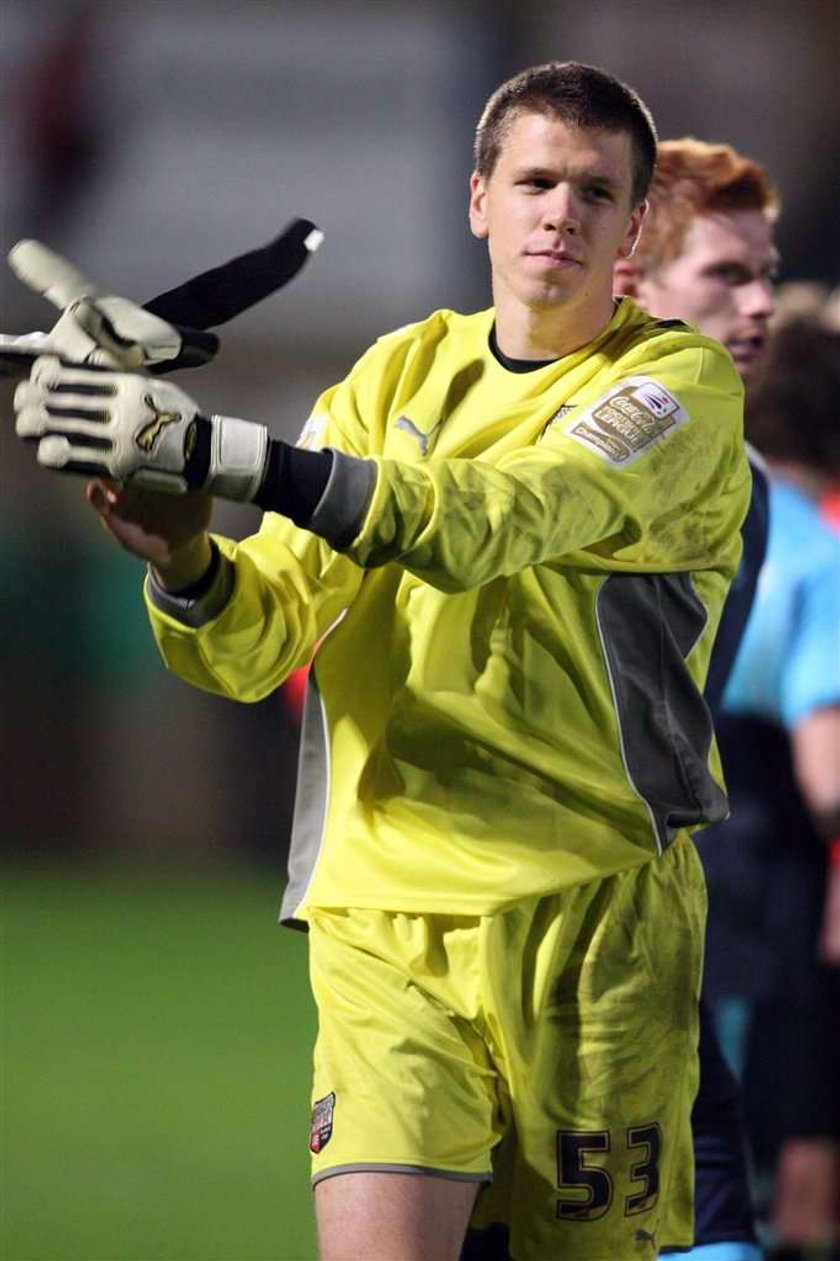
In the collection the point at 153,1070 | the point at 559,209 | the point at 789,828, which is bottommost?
the point at 153,1070

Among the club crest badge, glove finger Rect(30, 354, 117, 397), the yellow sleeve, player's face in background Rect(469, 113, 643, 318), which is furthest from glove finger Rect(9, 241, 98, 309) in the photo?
the club crest badge

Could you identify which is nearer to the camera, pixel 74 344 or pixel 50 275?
pixel 74 344

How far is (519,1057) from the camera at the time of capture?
2711mm

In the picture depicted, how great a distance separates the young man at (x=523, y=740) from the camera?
104 inches

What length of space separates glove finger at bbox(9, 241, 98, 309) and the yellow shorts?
85 centimetres

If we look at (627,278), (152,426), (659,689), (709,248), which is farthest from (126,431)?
(709,248)

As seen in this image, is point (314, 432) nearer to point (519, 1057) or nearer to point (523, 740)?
point (523, 740)

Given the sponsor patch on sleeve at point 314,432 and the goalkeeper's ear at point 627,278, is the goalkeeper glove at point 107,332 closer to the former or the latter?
the sponsor patch on sleeve at point 314,432

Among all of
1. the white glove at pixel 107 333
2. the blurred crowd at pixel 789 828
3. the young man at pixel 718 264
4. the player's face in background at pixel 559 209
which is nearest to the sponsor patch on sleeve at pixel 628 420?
the player's face in background at pixel 559 209

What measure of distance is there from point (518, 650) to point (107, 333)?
2.15ft

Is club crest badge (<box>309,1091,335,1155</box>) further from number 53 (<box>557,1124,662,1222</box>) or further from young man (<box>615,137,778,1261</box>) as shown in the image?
young man (<box>615,137,778,1261</box>)

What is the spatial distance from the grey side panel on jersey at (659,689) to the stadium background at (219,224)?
5.85 metres

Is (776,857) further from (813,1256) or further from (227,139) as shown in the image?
(227,139)

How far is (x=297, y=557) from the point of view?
9.39 feet
